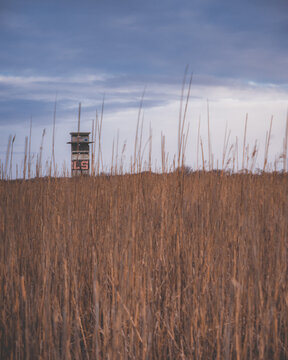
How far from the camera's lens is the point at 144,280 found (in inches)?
33.7

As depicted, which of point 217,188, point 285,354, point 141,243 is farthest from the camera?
point 217,188

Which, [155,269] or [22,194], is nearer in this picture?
[155,269]

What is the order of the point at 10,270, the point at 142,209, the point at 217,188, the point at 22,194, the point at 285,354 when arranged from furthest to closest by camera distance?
1. the point at 22,194
2. the point at 217,188
3. the point at 142,209
4. the point at 10,270
5. the point at 285,354

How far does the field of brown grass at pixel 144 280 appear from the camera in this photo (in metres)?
0.82

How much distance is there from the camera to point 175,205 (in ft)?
4.22

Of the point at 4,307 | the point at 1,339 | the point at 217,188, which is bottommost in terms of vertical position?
the point at 1,339

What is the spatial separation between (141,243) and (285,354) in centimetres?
62

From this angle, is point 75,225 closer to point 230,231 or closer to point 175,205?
point 175,205

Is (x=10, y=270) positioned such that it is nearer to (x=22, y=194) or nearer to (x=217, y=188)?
(x=22, y=194)

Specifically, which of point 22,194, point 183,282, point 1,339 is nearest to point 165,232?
point 183,282

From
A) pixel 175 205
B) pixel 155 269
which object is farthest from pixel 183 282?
pixel 175 205

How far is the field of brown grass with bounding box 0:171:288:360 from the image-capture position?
2.69ft

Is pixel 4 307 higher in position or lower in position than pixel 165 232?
lower

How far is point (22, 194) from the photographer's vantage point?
6.28ft
